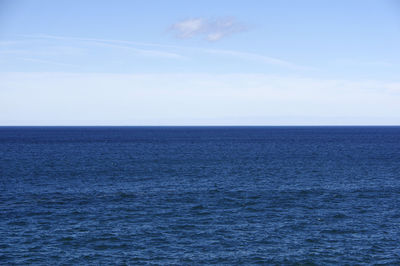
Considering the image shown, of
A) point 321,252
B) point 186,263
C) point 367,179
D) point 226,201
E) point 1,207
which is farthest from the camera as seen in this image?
point 367,179

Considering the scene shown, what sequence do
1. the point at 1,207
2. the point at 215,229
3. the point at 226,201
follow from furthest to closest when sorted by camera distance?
the point at 226,201, the point at 1,207, the point at 215,229

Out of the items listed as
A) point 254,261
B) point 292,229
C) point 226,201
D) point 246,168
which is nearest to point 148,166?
point 246,168

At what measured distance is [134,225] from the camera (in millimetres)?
38750

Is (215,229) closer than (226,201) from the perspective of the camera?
Yes

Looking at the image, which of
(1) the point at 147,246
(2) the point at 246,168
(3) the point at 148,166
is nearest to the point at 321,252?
(1) the point at 147,246

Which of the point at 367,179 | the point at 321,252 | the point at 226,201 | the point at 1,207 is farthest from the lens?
the point at 367,179

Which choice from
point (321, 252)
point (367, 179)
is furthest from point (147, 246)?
point (367, 179)

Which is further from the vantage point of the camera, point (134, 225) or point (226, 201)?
point (226, 201)

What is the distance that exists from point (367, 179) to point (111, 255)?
5198 centimetres

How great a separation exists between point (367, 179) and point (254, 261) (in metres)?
45.0

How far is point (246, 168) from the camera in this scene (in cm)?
8300

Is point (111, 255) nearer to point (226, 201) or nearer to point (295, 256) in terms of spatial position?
point (295, 256)

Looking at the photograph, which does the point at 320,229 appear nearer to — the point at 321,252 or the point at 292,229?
the point at 292,229

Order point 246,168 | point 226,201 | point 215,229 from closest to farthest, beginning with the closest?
1. point 215,229
2. point 226,201
3. point 246,168
